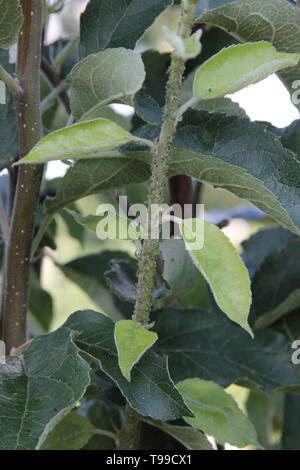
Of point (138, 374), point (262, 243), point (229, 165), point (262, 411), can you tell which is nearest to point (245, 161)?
point (229, 165)

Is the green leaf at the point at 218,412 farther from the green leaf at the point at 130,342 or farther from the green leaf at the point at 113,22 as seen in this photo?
the green leaf at the point at 113,22

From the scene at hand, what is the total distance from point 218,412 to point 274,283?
22cm

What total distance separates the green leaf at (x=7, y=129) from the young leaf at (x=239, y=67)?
210 mm

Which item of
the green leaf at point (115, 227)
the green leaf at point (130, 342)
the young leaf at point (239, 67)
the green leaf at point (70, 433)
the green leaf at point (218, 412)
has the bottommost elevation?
the green leaf at point (70, 433)

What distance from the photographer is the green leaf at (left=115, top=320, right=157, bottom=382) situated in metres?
0.37

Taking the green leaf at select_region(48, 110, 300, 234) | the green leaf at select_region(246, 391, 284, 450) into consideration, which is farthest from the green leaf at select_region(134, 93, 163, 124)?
the green leaf at select_region(246, 391, 284, 450)

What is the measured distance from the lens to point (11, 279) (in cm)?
51

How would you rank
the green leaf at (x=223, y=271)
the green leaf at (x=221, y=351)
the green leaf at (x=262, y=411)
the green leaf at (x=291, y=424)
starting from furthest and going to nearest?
the green leaf at (x=262, y=411) → the green leaf at (x=291, y=424) → the green leaf at (x=221, y=351) → the green leaf at (x=223, y=271)

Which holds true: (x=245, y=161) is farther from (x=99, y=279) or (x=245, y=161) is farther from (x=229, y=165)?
(x=99, y=279)

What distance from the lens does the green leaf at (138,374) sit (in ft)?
1.29

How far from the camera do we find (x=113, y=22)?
487 millimetres

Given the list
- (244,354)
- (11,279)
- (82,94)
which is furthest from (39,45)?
(244,354)

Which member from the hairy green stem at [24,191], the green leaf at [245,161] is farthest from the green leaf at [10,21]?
the green leaf at [245,161]

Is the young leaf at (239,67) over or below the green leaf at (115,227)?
over
